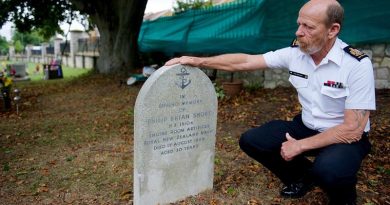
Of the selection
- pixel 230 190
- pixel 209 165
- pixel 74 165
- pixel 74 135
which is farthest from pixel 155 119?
pixel 74 135

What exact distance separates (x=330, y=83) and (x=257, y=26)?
5.45 meters

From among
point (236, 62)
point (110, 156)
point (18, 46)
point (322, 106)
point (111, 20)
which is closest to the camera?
point (322, 106)

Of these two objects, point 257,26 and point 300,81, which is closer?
point 300,81

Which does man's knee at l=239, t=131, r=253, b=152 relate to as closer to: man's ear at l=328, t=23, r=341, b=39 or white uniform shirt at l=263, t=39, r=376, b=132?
white uniform shirt at l=263, t=39, r=376, b=132

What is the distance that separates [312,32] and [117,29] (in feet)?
38.2

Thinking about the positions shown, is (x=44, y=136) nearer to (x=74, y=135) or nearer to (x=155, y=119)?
(x=74, y=135)

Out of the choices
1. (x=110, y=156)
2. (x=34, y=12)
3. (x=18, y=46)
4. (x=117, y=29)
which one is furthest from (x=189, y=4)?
(x=18, y=46)

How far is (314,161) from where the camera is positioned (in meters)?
2.78

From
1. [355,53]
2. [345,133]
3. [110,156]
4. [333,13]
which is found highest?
[333,13]

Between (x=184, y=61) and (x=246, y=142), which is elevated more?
(x=184, y=61)

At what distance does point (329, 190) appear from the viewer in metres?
2.70

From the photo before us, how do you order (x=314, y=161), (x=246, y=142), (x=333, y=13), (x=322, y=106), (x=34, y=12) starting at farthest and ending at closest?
(x=34, y=12) → (x=246, y=142) → (x=322, y=106) → (x=314, y=161) → (x=333, y=13)

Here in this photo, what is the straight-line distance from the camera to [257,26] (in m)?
8.05

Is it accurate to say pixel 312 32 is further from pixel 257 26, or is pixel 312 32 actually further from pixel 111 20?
pixel 111 20
